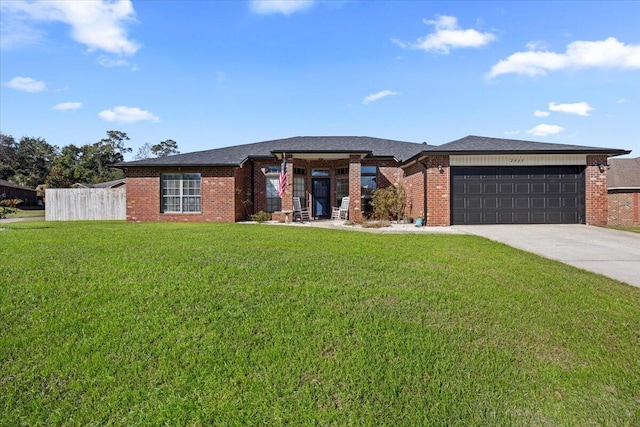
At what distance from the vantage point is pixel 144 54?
11367mm

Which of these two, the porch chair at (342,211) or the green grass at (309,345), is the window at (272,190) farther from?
the green grass at (309,345)

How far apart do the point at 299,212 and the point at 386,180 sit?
4477mm

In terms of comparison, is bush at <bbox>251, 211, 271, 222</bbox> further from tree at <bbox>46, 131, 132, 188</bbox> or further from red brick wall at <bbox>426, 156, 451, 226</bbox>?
tree at <bbox>46, 131, 132, 188</bbox>

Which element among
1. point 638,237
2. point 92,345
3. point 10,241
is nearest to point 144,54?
point 10,241

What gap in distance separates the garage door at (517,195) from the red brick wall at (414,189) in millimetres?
1203

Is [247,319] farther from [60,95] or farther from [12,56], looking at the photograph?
[60,95]

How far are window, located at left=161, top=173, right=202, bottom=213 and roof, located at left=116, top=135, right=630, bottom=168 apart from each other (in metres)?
0.68

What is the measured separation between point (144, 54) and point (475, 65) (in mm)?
11939

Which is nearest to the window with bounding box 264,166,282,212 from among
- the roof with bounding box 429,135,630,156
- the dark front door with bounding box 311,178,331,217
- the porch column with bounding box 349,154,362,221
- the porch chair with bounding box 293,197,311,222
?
the porch chair with bounding box 293,197,311,222

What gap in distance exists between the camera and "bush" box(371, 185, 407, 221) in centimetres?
1556

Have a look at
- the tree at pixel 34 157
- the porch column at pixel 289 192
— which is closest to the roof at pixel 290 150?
the porch column at pixel 289 192

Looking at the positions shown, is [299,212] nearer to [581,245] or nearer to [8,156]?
[581,245]

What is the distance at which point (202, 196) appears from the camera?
608 inches

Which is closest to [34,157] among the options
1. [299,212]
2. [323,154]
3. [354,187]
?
[299,212]
